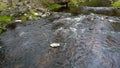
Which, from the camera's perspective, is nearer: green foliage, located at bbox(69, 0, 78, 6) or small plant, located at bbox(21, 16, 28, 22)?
small plant, located at bbox(21, 16, 28, 22)

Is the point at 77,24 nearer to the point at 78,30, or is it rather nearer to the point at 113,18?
the point at 78,30

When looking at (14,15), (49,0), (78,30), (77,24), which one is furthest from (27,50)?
(49,0)

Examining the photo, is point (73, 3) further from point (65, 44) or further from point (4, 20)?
point (65, 44)

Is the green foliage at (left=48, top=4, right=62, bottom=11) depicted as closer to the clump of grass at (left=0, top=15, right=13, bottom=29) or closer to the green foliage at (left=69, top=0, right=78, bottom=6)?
the green foliage at (left=69, top=0, right=78, bottom=6)

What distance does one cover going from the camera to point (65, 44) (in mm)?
12227

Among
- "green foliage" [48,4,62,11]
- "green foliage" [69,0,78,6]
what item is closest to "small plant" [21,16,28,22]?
"green foliage" [48,4,62,11]

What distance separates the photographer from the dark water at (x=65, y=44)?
10.2 meters

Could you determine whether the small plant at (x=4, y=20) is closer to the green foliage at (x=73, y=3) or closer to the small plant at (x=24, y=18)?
the small plant at (x=24, y=18)

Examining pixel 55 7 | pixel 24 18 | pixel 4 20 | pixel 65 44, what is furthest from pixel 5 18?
pixel 65 44

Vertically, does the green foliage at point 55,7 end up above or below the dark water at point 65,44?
below

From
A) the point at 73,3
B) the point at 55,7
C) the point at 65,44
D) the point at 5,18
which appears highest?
the point at 65,44

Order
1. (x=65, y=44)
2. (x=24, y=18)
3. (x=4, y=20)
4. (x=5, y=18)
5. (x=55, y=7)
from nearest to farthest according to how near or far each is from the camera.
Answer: (x=65, y=44) < (x=4, y=20) < (x=5, y=18) < (x=24, y=18) < (x=55, y=7)

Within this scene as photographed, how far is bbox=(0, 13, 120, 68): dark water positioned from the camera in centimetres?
1021

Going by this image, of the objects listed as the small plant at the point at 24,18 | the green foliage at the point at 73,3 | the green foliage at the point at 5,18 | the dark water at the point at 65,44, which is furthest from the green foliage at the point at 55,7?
the dark water at the point at 65,44
